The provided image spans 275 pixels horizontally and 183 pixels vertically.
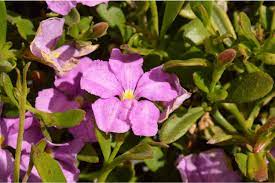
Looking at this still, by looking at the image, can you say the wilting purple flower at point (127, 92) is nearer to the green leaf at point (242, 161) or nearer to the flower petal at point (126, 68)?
the flower petal at point (126, 68)

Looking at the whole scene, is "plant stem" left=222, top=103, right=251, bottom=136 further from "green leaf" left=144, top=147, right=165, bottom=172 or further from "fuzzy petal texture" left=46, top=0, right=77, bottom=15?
"fuzzy petal texture" left=46, top=0, right=77, bottom=15

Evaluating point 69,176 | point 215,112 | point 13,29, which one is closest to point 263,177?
point 215,112

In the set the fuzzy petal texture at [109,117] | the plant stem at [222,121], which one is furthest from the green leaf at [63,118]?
the plant stem at [222,121]

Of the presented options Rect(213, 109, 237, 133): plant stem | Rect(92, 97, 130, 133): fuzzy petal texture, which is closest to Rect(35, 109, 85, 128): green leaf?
Rect(92, 97, 130, 133): fuzzy petal texture

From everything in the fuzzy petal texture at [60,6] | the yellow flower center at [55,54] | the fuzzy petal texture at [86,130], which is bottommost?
the fuzzy petal texture at [86,130]

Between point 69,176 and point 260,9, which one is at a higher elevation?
point 260,9

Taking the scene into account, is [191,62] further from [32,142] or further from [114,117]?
[32,142]
